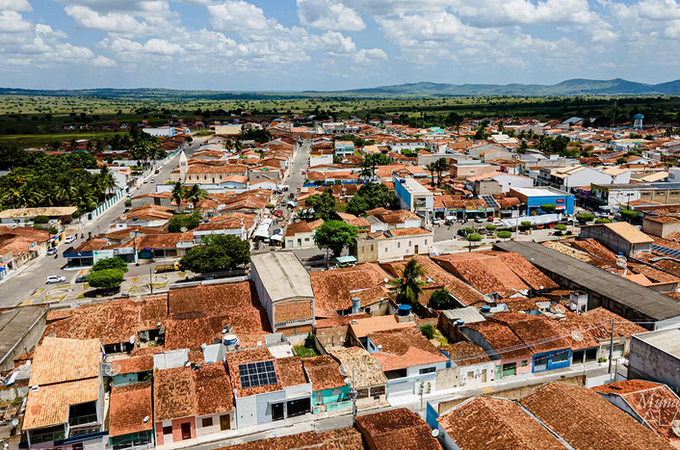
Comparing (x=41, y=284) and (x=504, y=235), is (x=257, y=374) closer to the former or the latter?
(x=41, y=284)

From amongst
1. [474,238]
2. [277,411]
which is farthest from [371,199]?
[277,411]

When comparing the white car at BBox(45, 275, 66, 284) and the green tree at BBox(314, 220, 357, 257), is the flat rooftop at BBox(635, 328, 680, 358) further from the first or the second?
the white car at BBox(45, 275, 66, 284)

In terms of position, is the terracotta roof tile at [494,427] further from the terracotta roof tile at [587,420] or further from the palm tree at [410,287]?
the palm tree at [410,287]

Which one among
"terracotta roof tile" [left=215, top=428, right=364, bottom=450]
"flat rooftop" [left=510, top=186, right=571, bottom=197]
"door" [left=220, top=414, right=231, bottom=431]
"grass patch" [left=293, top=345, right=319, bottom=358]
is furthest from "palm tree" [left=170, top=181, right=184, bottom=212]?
"terracotta roof tile" [left=215, top=428, right=364, bottom=450]

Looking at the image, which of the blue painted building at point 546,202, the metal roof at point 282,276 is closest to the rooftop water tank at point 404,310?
the metal roof at point 282,276

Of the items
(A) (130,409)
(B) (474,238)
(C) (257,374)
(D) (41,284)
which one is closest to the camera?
(A) (130,409)

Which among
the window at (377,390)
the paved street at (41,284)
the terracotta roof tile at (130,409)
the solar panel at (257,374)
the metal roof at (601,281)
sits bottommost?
the paved street at (41,284)
